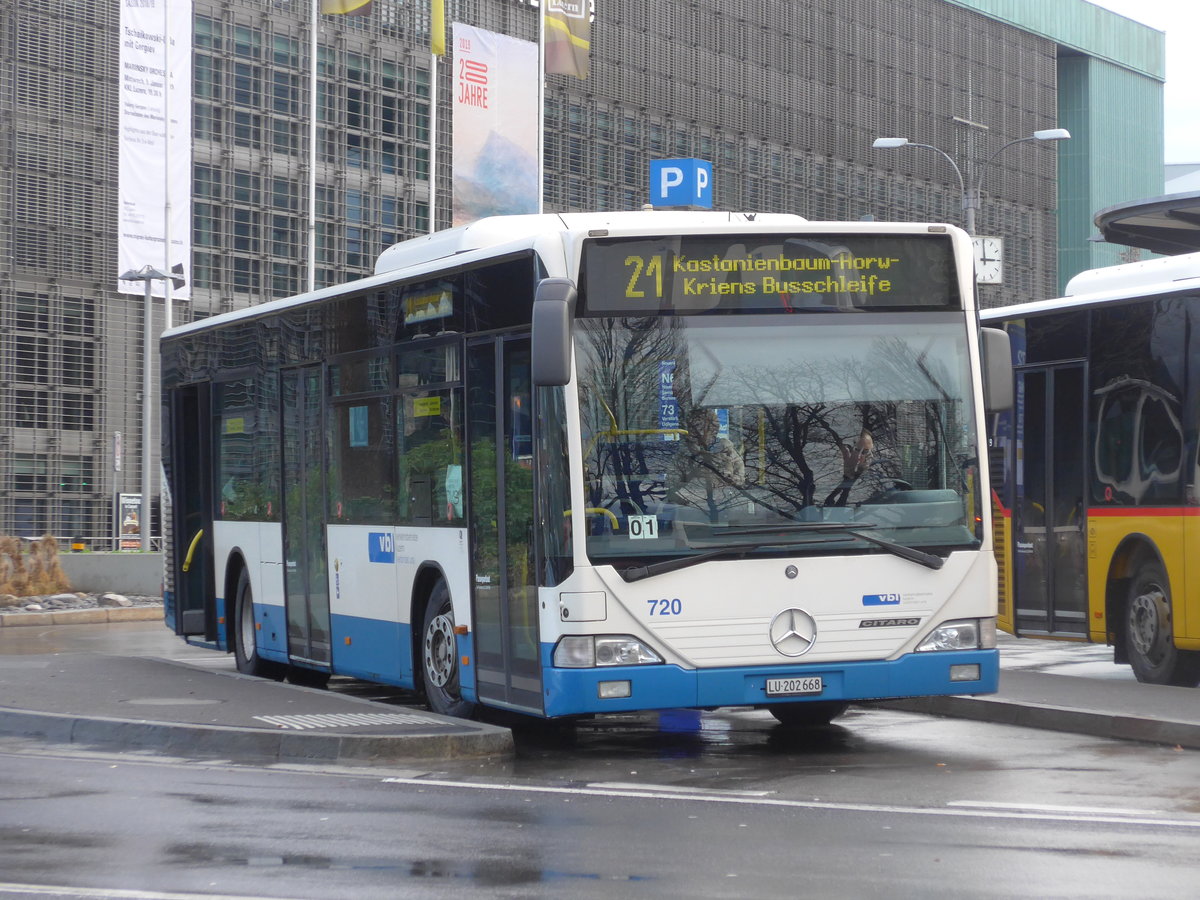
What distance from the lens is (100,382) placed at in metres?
50.4

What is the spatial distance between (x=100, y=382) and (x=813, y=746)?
4144cm

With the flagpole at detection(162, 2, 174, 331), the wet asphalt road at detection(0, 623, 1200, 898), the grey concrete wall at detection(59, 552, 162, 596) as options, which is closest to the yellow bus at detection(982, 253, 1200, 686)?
the wet asphalt road at detection(0, 623, 1200, 898)

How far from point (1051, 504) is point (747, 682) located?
6012 mm

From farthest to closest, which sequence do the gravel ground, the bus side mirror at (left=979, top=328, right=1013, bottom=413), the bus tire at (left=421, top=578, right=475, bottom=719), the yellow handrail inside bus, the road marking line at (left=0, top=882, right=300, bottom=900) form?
the gravel ground < the yellow handrail inside bus < the bus tire at (left=421, top=578, right=475, bottom=719) < the bus side mirror at (left=979, top=328, right=1013, bottom=413) < the road marking line at (left=0, top=882, right=300, bottom=900)

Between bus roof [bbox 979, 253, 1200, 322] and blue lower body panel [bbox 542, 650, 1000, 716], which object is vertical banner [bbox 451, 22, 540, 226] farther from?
blue lower body panel [bbox 542, 650, 1000, 716]

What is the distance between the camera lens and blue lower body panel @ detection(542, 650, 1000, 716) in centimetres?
Answer: 1042

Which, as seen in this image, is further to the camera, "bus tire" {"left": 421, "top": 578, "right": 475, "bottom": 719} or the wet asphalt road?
"bus tire" {"left": 421, "top": 578, "right": 475, "bottom": 719}

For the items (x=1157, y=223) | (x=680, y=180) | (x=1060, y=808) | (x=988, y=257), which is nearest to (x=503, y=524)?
(x=1060, y=808)

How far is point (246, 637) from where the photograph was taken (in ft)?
54.1

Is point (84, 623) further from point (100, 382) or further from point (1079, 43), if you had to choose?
point (1079, 43)

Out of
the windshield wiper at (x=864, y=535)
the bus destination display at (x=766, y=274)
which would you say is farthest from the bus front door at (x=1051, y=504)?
the windshield wiper at (x=864, y=535)

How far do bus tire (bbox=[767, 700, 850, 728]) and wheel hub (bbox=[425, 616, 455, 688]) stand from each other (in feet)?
7.06

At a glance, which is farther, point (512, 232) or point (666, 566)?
point (512, 232)

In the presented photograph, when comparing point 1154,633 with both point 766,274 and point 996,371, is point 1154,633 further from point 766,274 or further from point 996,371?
point 766,274
